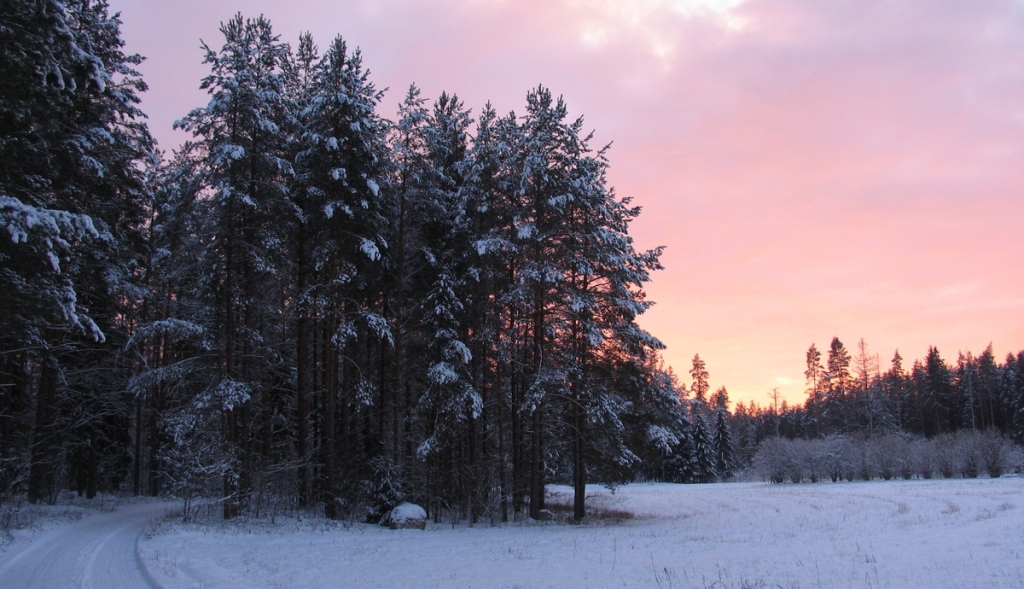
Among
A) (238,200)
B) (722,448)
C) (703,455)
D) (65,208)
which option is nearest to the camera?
(65,208)

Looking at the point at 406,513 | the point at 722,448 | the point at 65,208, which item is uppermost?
the point at 65,208

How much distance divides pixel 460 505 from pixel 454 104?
17.0 meters

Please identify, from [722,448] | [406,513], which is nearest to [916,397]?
[722,448]

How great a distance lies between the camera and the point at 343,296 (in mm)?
21156

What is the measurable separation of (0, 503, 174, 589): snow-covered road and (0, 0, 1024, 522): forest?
2644 millimetres

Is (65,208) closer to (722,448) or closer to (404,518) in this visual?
(404,518)

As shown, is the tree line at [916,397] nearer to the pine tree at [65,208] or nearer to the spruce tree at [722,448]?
the spruce tree at [722,448]

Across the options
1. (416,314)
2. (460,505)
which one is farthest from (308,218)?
(460,505)

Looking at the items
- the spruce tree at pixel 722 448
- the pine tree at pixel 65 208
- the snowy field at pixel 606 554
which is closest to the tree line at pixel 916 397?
the spruce tree at pixel 722 448

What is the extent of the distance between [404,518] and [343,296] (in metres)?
8.03

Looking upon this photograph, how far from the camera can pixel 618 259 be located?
22.0 metres

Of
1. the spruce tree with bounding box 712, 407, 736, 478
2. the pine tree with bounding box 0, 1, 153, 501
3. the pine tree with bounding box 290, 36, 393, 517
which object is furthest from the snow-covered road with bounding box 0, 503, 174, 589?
the spruce tree with bounding box 712, 407, 736, 478

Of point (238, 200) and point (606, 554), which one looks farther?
point (238, 200)

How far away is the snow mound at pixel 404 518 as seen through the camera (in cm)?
1955
